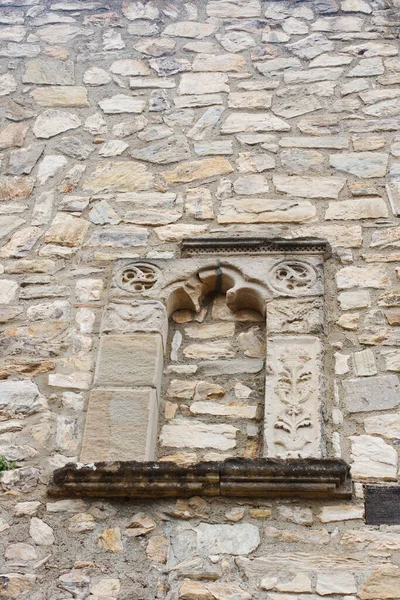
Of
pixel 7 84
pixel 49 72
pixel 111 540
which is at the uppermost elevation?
pixel 49 72

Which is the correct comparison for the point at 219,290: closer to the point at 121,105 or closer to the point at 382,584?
the point at 121,105

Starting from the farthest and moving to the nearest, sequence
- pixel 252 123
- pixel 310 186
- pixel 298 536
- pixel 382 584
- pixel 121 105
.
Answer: pixel 121 105 → pixel 252 123 → pixel 310 186 → pixel 298 536 → pixel 382 584

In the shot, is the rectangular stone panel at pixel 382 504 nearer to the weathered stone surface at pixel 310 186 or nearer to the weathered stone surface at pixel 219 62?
the weathered stone surface at pixel 310 186

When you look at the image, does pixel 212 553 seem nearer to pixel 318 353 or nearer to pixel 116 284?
pixel 318 353

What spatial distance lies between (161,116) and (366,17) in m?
1.58

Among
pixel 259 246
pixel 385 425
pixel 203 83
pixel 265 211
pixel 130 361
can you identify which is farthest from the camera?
pixel 203 83

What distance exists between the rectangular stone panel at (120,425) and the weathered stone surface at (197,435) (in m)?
0.07

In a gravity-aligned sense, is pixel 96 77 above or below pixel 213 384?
above

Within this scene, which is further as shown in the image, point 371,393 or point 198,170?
point 198,170

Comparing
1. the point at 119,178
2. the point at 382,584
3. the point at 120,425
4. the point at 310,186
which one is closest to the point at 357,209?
the point at 310,186

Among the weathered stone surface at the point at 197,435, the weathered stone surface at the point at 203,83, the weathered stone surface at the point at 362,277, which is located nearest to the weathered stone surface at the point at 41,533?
the weathered stone surface at the point at 197,435

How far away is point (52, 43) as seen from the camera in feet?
21.8

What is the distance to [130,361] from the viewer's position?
463 cm

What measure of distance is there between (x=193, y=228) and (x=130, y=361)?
0.98 metres
